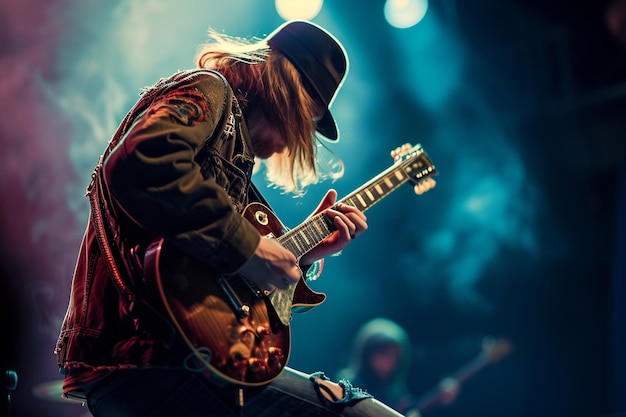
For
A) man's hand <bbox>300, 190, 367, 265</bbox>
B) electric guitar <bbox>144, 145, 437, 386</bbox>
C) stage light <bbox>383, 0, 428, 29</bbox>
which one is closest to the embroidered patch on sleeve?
electric guitar <bbox>144, 145, 437, 386</bbox>

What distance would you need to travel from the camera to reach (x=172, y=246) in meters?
1.57

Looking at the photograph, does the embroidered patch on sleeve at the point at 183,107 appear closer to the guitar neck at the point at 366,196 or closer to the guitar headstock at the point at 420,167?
the guitar neck at the point at 366,196

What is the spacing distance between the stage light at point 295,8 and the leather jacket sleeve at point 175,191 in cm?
366

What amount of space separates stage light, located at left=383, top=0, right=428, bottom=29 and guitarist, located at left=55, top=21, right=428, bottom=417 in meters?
4.41

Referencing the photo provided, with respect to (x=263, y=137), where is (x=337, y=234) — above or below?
below

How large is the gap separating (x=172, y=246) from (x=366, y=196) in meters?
1.34

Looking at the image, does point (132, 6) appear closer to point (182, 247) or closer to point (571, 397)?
point (182, 247)

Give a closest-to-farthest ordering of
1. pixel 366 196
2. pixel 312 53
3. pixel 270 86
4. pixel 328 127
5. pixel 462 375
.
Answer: pixel 270 86 → pixel 312 53 → pixel 328 127 → pixel 366 196 → pixel 462 375

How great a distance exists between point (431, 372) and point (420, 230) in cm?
182

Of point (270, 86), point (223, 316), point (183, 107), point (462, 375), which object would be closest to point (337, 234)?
point (270, 86)

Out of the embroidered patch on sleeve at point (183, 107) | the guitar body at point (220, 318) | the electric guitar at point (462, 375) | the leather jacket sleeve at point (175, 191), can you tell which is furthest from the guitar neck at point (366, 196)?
the electric guitar at point (462, 375)

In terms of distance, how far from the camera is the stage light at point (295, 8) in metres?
4.99

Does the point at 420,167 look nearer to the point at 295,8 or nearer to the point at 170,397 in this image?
the point at 170,397

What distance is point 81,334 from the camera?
1.58 metres
